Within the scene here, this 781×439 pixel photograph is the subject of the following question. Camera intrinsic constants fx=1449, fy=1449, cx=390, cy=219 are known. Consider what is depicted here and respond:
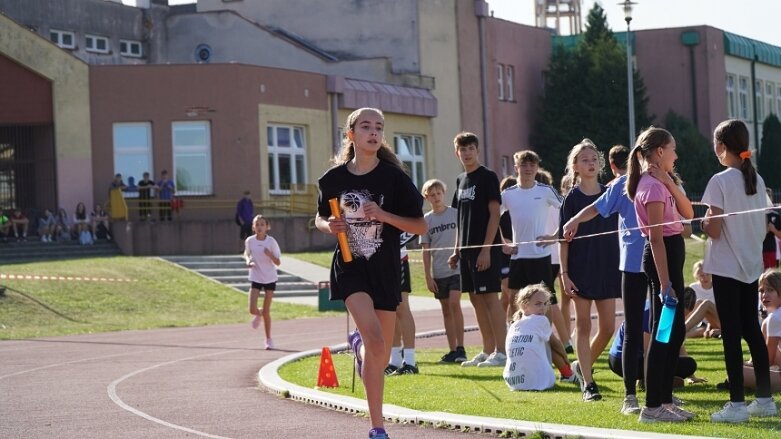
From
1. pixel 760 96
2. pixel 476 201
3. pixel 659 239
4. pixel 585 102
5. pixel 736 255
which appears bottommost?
pixel 736 255

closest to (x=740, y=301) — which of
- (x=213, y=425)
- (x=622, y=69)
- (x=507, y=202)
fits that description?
(x=213, y=425)

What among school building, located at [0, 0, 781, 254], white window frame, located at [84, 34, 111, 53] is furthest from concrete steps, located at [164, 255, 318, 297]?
white window frame, located at [84, 34, 111, 53]

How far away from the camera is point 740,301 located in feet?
32.7

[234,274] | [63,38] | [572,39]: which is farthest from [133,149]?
[572,39]

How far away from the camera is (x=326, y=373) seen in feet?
44.0

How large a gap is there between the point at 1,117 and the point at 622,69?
30.1 metres

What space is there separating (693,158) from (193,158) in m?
25.1

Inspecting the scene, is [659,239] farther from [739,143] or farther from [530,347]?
[530,347]

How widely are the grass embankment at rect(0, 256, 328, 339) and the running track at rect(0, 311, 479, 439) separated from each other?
11.5ft

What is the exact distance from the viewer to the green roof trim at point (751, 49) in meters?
70.3

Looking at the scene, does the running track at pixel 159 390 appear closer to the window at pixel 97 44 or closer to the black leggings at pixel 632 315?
the black leggings at pixel 632 315

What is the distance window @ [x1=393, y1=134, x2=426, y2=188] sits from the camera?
54688 mm

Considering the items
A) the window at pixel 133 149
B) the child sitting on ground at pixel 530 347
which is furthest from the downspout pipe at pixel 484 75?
the child sitting on ground at pixel 530 347

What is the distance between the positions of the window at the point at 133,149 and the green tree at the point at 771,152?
113 ft
